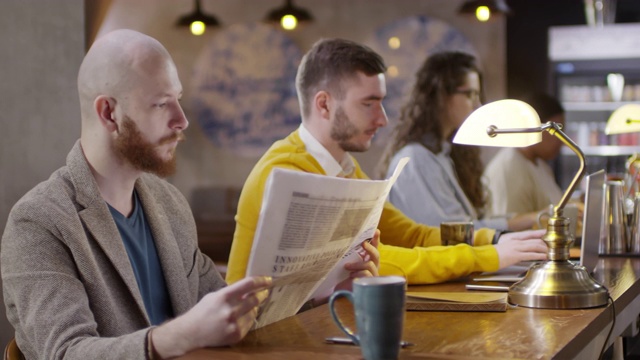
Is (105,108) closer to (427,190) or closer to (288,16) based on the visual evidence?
(427,190)

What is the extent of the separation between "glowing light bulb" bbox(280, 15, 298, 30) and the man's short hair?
140 inches

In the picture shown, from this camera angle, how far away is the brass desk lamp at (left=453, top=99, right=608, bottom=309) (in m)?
1.71

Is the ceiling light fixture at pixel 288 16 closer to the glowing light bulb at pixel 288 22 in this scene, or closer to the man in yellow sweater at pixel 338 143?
the glowing light bulb at pixel 288 22

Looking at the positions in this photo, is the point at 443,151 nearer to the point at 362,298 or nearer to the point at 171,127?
the point at 171,127

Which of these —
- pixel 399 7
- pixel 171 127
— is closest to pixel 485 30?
pixel 399 7

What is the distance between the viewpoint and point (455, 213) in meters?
3.67

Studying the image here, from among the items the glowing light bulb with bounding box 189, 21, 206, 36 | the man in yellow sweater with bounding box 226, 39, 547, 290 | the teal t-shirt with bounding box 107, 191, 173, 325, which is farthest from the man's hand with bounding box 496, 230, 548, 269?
the glowing light bulb with bounding box 189, 21, 206, 36

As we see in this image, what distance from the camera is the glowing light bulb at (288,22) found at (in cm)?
630

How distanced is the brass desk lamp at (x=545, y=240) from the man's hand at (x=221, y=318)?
0.64 meters

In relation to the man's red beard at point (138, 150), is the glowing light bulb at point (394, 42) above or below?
above

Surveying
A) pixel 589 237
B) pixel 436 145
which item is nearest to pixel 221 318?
pixel 589 237

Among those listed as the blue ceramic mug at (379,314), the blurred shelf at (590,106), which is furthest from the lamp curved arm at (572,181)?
the blurred shelf at (590,106)

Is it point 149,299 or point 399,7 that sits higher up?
point 399,7

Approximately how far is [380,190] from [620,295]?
68 centimetres
